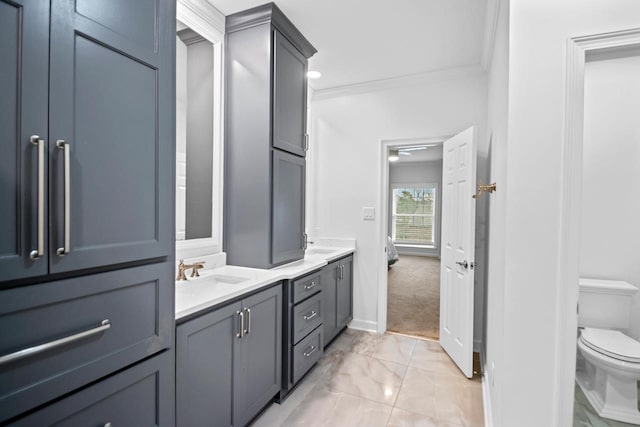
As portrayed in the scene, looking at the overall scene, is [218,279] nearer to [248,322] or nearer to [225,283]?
[225,283]

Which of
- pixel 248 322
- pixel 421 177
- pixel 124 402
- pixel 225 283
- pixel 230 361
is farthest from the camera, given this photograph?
pixel 421 177

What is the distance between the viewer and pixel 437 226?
27.5ft

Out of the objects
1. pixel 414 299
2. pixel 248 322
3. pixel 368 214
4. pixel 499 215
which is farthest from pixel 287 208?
pixel 414 299

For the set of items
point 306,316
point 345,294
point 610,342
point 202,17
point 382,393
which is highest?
point 202,17

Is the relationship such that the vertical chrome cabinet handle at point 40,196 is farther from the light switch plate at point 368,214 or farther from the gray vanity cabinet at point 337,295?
the light switch plate at point 368,214

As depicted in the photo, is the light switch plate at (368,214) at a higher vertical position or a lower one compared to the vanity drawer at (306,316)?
higher

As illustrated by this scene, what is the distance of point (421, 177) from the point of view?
8484mm

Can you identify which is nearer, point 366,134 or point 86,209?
point 86,209

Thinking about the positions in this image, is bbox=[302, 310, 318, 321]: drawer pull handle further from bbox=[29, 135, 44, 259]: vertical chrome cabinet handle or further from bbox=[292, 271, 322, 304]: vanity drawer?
bbox=[29, 135, 44, 259]: vertical chrome cabinet handle

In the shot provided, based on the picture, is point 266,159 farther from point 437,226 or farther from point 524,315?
point 437,226

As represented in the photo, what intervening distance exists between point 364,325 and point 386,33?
9.49 ft

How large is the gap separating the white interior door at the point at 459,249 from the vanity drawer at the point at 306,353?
3.97 ft

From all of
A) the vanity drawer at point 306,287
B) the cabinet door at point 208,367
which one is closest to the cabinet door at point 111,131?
the cabinet door at point 208,367

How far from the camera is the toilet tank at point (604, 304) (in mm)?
1337
